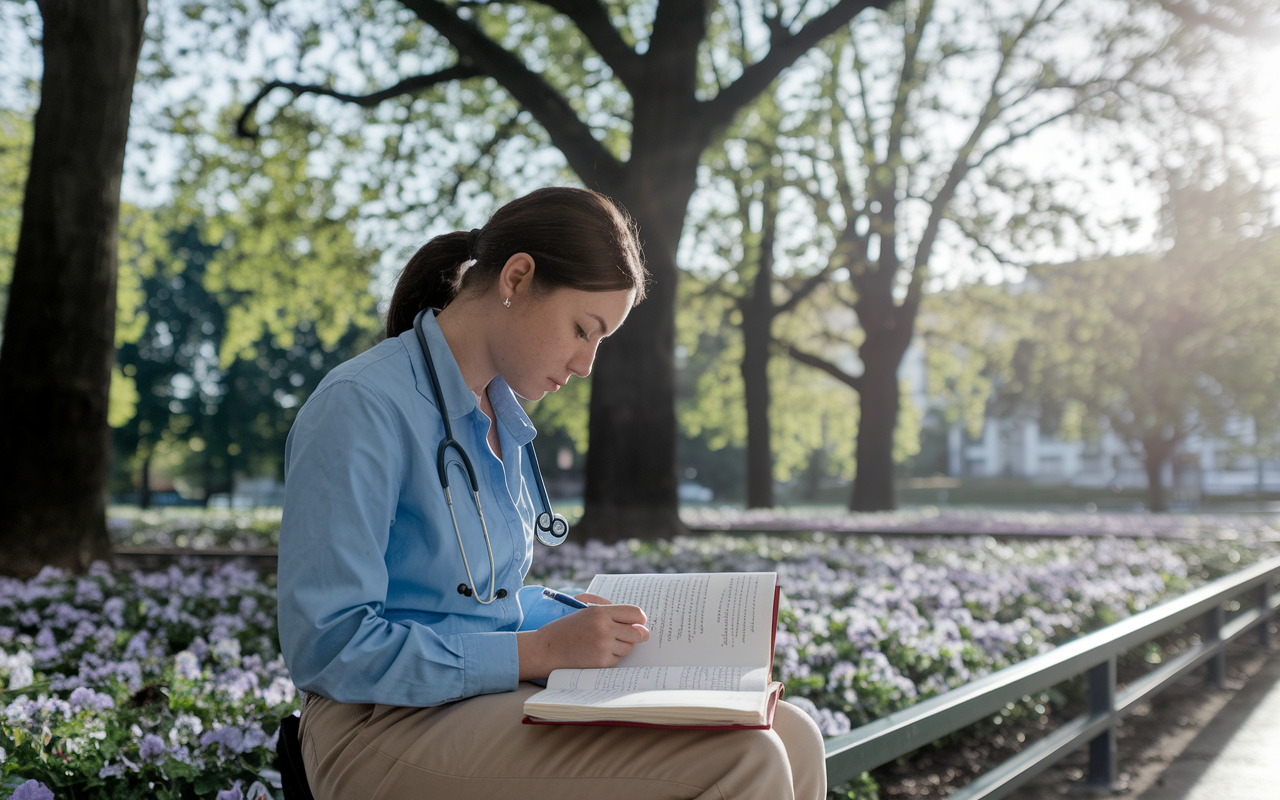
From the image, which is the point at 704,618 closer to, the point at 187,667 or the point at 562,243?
the point at 562,243

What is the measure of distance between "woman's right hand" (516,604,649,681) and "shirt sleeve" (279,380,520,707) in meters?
0.12

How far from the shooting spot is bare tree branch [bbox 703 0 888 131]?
8.68 m

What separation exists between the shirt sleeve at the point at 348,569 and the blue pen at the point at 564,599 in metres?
0.51

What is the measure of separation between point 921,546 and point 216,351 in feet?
126

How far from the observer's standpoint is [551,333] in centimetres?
Result: 188

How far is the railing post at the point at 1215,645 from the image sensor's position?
21.2 ft

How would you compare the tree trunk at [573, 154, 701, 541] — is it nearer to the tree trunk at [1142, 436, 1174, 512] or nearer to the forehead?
the forehead

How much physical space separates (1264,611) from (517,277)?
8390mm

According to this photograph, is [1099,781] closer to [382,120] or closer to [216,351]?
[382,120]

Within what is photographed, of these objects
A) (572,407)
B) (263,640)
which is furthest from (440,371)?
(572,407)

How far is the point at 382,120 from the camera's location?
496 inches

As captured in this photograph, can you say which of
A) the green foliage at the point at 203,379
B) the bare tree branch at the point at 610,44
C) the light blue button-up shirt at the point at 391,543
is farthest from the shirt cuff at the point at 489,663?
the green foliage at the point at 203,379

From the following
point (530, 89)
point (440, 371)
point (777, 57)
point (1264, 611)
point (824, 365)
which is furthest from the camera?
point (824, 365)

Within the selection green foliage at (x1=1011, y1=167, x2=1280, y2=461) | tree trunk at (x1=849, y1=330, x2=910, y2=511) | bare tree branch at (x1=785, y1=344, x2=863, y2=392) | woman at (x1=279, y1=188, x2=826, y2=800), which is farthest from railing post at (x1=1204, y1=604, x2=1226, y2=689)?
bare tree branch at (x1=785, y1=344, x2=863, y2=392)
